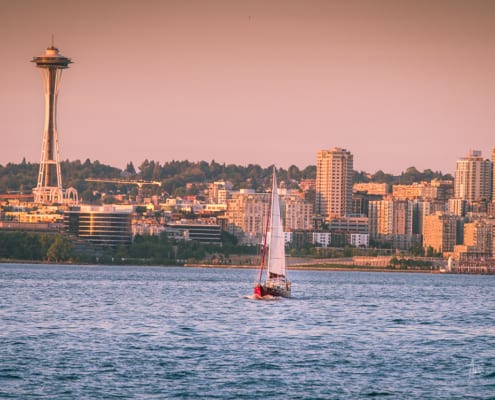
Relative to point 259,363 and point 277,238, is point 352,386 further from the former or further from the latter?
point 277,238

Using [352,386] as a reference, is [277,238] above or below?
above

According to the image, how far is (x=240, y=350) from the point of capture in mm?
53406

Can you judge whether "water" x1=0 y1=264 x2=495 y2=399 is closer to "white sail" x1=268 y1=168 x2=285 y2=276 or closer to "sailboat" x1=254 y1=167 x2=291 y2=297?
"sailboat" x1=254 y1=167 x2=291 y2=297

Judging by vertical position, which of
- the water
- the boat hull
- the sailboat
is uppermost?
the sailboat

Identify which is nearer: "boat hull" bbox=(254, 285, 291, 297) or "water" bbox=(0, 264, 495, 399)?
"water" bbox=(0, 264, 495, 399)

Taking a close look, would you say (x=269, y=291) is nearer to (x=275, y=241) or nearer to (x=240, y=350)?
(x=275, y=241)

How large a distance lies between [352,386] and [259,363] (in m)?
5.11

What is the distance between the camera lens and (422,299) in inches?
3875

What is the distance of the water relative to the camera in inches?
1750

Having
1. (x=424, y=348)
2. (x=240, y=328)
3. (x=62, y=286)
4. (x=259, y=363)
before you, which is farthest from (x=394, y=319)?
(x=62, y=286)

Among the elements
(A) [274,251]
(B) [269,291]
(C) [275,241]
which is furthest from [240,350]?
(C) [275,241]

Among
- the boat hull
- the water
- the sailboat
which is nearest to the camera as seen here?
the water

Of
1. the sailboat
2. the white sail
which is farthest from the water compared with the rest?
the white sail

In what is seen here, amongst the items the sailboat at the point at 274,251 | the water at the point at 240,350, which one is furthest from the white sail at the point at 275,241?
the water at the point at 240,350
